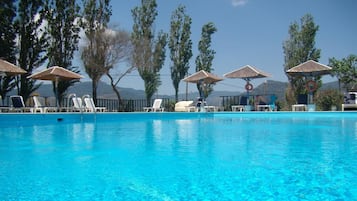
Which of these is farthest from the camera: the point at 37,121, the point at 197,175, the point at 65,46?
the point at 65,46

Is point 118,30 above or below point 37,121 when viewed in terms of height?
above

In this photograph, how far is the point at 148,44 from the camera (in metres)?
18.2

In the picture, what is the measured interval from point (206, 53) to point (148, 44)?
451cm

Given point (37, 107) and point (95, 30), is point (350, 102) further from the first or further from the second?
point (37, 107)

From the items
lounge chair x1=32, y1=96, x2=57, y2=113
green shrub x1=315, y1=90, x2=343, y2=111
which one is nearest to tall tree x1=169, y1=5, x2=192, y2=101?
green shrub x1=315, y1=90, x2=343, y2=111

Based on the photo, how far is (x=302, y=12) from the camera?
18031mm

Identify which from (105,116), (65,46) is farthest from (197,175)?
(65,46)

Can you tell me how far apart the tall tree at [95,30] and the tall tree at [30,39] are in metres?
2.14

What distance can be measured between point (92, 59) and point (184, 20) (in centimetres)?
692

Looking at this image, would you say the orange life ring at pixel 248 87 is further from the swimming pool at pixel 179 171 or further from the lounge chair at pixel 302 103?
the swimming pool at pixel 179 171

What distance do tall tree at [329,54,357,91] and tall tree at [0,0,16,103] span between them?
55.3 feet

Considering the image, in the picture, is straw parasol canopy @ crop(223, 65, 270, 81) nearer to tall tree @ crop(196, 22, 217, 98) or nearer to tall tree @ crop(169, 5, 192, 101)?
tall tree @ crop(196, 22, 217, 98)

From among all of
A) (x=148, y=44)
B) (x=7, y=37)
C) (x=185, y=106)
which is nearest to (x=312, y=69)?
(x=185, y=106)

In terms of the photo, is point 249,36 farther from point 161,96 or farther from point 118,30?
point 118,30
